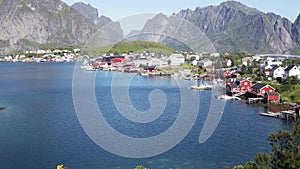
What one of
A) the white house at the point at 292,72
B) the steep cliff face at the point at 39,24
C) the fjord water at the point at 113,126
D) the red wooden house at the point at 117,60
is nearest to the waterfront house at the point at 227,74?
the white house at the point at 292,72

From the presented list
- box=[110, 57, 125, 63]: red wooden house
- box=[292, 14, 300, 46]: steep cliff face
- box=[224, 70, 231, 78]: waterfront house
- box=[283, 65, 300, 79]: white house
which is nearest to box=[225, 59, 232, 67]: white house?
box=[224, 70, 231, 78]: waterfront house

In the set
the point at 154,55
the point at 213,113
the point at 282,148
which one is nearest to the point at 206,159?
the point at 282,148

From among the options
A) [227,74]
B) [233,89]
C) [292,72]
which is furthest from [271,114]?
[227,74]

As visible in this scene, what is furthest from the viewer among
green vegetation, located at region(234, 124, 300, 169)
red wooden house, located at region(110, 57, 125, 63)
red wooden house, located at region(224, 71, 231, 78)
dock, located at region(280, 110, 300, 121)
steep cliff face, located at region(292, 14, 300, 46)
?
steep cliff face, located at region(292, 14, 300, 46)

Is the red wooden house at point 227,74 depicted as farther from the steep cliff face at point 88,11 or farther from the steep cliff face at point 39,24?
A: the steep cliff face at point 88,11

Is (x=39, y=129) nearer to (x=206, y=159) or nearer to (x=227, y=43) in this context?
(x=206, y=159)

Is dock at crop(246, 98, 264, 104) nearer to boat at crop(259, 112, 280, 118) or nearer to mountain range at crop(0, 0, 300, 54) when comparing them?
boat at crop(259, 112, 280, 118)
